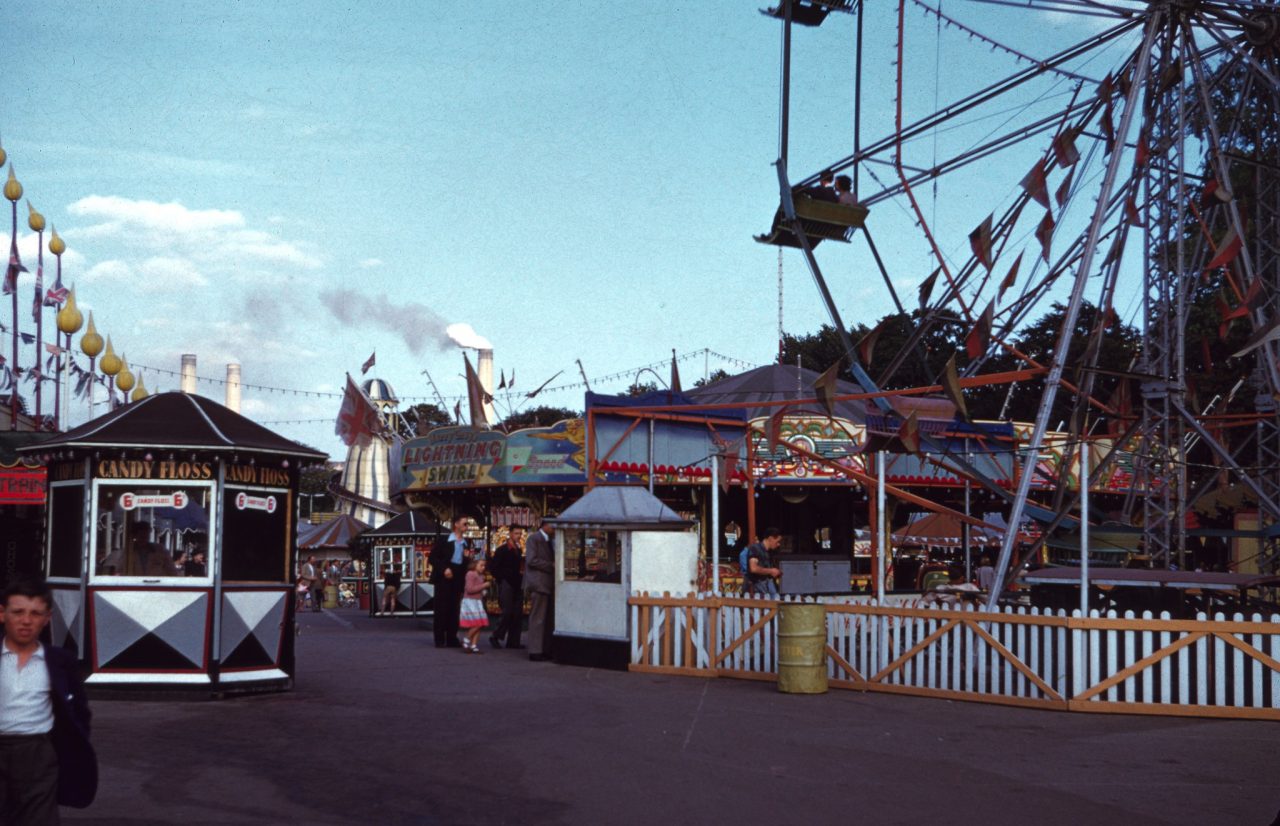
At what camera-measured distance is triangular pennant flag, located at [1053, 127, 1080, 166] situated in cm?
1543

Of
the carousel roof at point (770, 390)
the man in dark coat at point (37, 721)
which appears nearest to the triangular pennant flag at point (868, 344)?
the man in dark coat at point (37, 721)

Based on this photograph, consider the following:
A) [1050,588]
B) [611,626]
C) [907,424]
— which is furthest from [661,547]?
[1050,588]

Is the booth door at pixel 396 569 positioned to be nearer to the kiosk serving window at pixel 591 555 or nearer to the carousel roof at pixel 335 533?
the carousel roof at pixel 335 533

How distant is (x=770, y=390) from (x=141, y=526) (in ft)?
72.3

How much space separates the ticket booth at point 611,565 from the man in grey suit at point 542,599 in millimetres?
377

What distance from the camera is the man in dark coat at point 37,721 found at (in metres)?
5.68

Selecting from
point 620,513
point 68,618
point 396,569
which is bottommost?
point 396,569

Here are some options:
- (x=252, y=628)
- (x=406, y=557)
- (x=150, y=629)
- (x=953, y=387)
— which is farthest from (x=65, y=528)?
(x=406, y=557)

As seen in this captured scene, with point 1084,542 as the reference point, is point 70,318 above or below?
above

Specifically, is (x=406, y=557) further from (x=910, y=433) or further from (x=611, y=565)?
(x=910, y=433)

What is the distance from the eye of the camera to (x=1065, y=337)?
14.7m

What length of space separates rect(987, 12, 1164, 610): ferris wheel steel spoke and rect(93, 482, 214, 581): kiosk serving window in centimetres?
850

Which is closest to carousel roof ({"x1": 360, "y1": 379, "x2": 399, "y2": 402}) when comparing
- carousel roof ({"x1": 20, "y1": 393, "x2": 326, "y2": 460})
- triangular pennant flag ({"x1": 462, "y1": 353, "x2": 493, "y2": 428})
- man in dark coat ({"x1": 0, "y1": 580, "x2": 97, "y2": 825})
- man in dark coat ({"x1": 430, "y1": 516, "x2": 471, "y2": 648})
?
triangular pennant flag ({"x1": 462, "y1": 353, "x2": 493, "y2": 428})

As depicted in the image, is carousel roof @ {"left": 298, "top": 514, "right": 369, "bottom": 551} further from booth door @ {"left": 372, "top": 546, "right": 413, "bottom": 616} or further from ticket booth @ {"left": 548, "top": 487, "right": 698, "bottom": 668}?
ticket booth @ {"left": 548, "top": 487, "right": 698, "bottom": 668}
